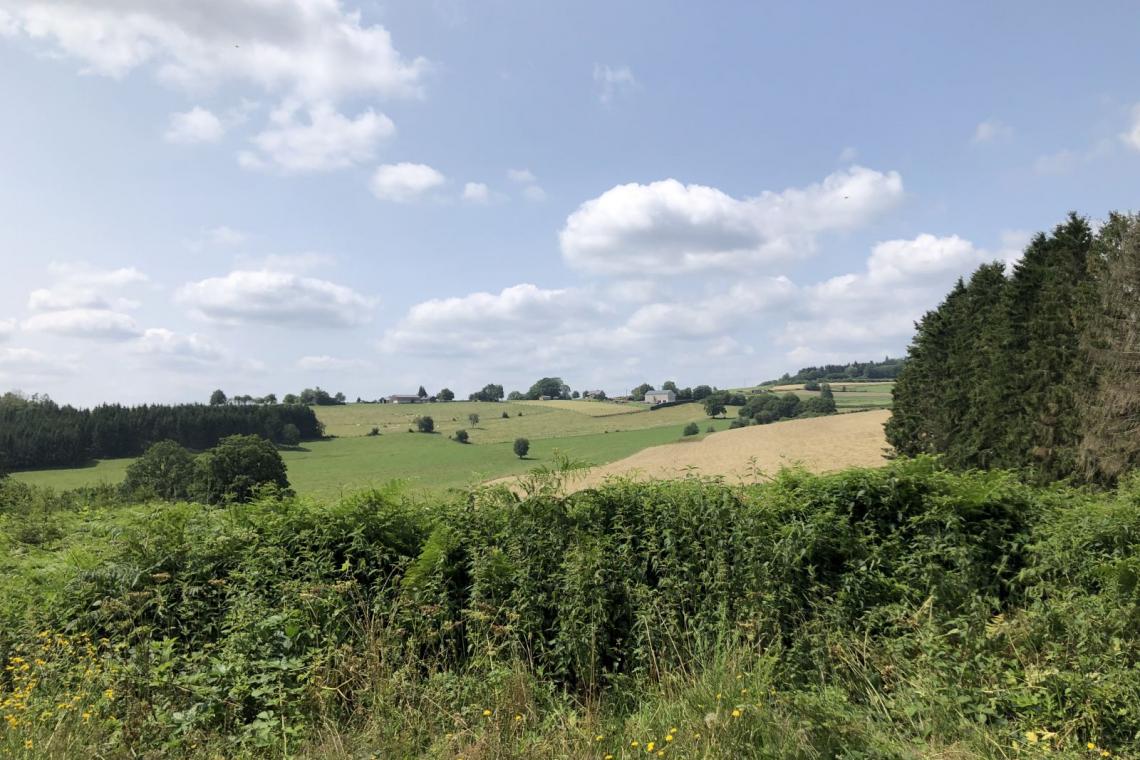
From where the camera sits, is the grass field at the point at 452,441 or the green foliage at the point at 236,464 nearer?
the green foliage at the point at 236,464

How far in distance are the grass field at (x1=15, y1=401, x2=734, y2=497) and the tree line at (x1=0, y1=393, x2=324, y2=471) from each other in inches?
89.9

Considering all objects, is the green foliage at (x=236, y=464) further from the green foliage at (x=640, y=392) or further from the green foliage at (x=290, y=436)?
the green foliage at (x=640, y=392)

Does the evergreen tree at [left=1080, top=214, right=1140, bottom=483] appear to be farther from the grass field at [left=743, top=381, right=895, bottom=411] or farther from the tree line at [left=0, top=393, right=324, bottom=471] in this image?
the tree line at [left=0, top=393, right=324, bottom=471]

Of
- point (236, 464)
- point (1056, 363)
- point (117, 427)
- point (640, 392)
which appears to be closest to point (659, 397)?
point (640, 392)

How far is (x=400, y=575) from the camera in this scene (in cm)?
547

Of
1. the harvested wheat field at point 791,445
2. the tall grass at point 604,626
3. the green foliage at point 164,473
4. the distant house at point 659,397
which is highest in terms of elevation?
the distant house at point 659,397

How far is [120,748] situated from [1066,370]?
32473 mm

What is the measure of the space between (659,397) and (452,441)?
129 ft

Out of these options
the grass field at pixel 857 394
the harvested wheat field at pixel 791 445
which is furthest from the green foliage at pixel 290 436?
the grass field at pixel 857 394

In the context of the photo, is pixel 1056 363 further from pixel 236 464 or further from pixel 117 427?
pixel 117 427

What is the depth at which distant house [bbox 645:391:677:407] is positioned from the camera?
100156mm

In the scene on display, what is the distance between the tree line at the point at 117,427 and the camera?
5931cm

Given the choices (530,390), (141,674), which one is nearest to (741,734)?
(141,674)

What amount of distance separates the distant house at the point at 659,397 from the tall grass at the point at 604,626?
3668 inches
